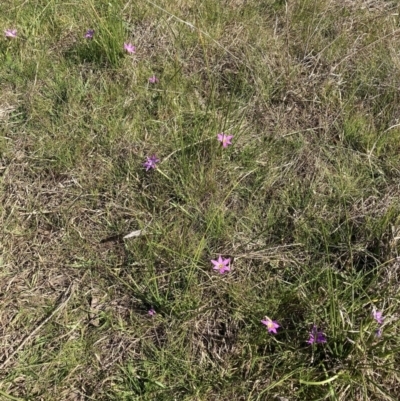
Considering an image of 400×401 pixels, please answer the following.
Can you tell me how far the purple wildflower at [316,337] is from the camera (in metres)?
1.65

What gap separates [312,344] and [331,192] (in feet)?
2.25

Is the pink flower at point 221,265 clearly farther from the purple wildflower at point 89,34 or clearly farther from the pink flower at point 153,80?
the purple wildflower at point 89,34

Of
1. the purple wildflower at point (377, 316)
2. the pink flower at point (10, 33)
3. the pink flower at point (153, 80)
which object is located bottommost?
the purple wildflower at point (377, 316)

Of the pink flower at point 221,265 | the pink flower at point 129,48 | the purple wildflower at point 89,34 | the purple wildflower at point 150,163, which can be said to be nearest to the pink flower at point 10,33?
the purple wildflower at point 89,34

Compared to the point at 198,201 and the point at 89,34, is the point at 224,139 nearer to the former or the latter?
the point at 198,201

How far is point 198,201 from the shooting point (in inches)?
81.8

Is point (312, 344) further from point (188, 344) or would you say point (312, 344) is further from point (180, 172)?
point (180, 172)

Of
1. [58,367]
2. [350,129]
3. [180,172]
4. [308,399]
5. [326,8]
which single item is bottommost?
[58,367]

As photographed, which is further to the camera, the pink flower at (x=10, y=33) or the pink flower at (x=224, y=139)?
the pink flower at (x=10, y=33)

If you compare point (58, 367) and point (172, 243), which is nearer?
point (58, 367)

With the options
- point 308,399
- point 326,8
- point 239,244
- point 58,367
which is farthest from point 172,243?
point 326,8

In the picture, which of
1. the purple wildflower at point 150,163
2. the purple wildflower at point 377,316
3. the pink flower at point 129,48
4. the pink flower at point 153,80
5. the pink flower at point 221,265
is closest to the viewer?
the purple wildflower at point 377,316

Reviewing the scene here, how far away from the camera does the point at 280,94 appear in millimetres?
2467

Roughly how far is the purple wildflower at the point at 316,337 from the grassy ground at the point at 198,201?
0.08 ft
